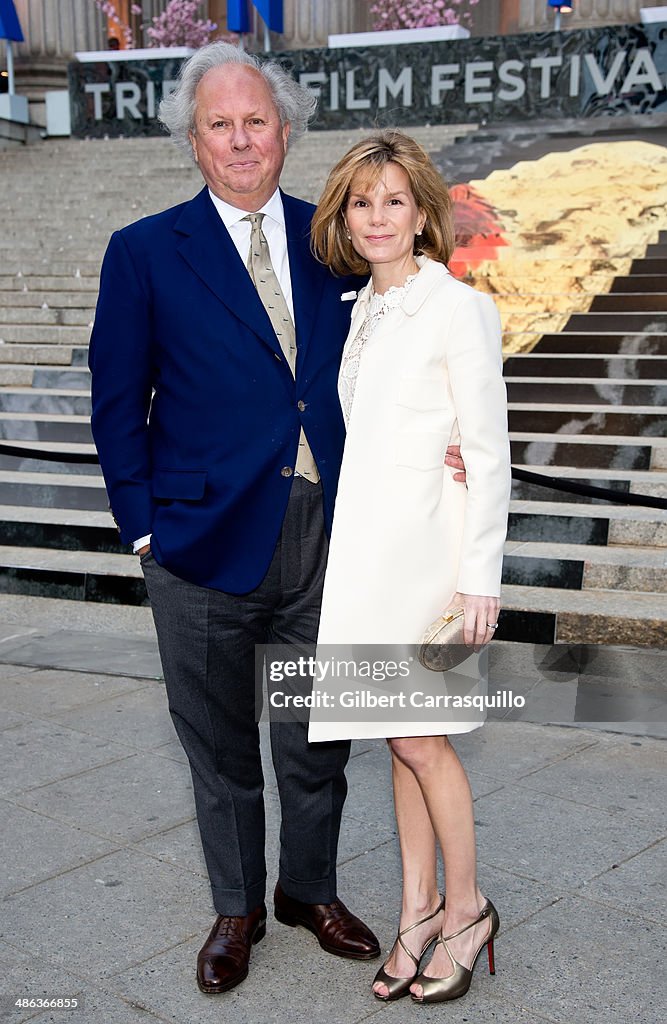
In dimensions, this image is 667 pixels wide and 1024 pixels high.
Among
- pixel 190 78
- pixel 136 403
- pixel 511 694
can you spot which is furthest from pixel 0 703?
pixel 190 78

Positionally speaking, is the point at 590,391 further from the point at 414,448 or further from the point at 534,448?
the point at 414,448

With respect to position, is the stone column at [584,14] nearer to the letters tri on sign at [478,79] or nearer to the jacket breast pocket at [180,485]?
the letters tri on sign at [478,79]

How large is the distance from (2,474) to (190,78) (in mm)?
6055

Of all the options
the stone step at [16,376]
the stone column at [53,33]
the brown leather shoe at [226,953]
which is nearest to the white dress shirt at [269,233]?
the brown leather shoe at [226,953]

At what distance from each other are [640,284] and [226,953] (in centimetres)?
835

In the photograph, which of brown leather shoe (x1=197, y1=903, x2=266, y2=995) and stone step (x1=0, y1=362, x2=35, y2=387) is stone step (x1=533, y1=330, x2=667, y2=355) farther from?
brown leather shoe (x1=197, y1=903, x2=266, y2=995)

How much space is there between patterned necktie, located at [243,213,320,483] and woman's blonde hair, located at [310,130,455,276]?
129 millimetres

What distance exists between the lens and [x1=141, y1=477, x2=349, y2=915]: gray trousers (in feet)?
9.34

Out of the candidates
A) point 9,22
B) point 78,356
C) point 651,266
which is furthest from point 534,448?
point 9,22

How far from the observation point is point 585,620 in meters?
5.62

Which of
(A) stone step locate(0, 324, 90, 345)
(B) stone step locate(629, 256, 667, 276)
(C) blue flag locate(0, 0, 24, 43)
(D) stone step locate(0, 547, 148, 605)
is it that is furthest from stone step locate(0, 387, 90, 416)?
(C) blue flag locate(0, 0, 24, 43)

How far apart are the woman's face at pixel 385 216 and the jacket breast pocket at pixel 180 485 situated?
66cm

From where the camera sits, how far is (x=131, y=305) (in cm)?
275

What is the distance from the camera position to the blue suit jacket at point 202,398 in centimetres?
275
